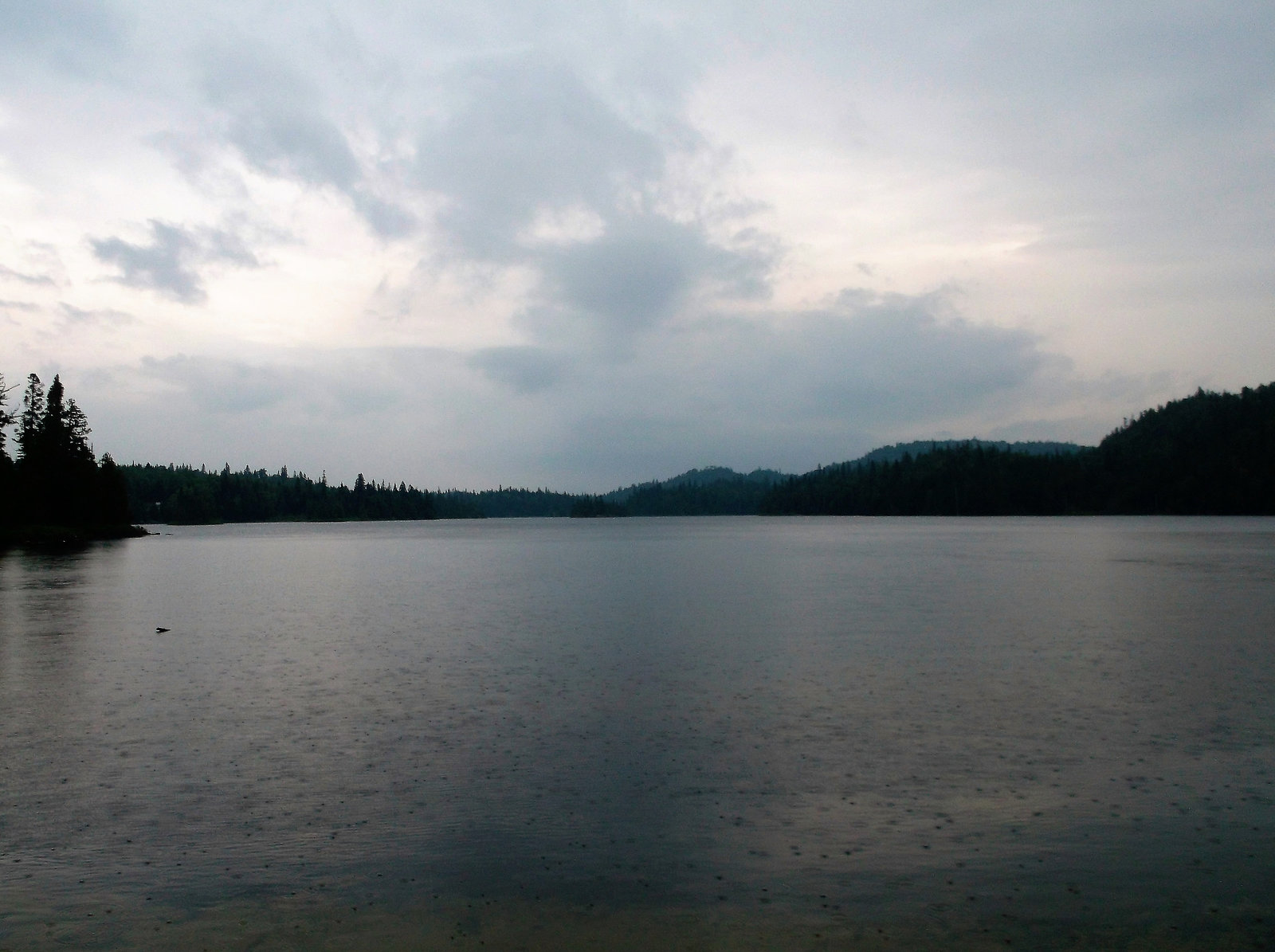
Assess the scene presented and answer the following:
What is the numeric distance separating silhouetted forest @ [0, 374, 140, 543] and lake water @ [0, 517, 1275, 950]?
8098 cm

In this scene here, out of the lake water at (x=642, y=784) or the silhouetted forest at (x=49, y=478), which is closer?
the lake water at (x=642, y=784)

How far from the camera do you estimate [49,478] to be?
108 meters

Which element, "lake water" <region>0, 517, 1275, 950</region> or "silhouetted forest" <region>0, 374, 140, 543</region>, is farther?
"silhouetted forest" <region>0, 374, 140, 543</region>

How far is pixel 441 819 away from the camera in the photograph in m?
12.3

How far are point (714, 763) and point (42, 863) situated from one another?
947 cm

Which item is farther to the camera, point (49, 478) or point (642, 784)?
point (49, 478)

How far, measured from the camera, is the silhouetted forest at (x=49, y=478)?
328ft

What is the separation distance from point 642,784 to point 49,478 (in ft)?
387

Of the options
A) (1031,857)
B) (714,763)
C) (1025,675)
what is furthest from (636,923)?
(1025,675)

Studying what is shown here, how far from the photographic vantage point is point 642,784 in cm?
1400

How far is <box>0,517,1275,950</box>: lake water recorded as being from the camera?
9.41 m

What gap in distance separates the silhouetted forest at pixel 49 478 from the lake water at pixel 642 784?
81.0 meters

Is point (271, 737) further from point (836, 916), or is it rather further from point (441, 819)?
point (836, 916)

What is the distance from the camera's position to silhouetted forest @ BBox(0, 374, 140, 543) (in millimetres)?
99875
